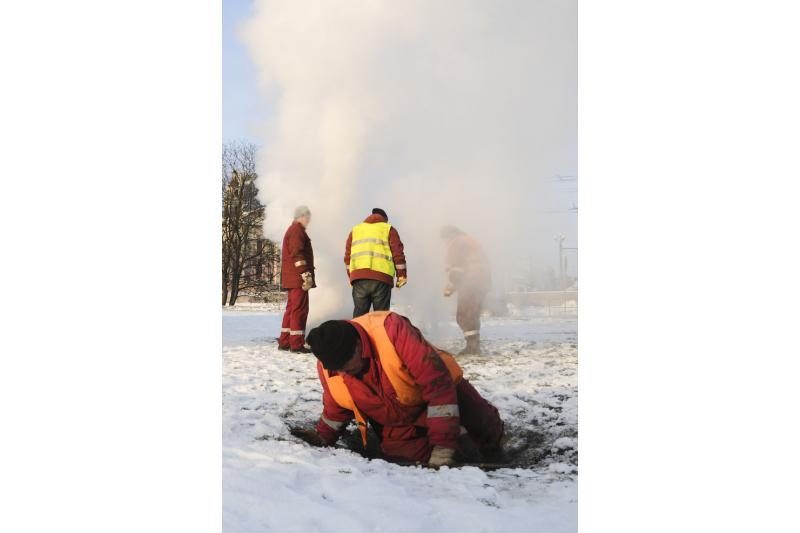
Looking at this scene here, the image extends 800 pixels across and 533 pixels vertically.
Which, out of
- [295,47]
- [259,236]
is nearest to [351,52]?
[295,47]

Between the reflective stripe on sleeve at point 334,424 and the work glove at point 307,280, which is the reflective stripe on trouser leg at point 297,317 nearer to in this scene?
the work glove at point 307,280

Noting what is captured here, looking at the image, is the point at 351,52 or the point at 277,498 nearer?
the point at 277,498

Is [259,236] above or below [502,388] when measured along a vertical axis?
above

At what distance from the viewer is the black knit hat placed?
2.98 metres

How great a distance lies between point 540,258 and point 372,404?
1.02 m

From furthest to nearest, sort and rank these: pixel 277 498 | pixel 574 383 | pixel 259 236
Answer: pixel 259 236 → pixel 574 383 → pixel 277 498

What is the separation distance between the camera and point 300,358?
3756mm

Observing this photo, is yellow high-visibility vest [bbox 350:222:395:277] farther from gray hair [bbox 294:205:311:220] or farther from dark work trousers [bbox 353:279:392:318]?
gray hair [bbox 294:205:311:220]

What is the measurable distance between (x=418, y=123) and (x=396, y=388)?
1.28 m

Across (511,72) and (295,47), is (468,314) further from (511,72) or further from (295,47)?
(295,47)

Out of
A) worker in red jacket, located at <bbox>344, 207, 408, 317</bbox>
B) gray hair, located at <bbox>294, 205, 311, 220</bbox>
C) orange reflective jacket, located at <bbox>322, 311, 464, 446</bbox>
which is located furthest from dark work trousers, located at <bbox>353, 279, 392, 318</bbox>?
orange reflective jacket, located at <bbox>322, 311, 464, 446</bbox>

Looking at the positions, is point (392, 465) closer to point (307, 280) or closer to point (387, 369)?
point (387, 369)

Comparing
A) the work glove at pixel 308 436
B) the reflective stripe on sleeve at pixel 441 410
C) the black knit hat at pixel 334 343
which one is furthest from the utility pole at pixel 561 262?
the work glove at pixel 308 436

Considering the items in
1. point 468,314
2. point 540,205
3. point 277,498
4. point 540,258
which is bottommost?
point 277,498
